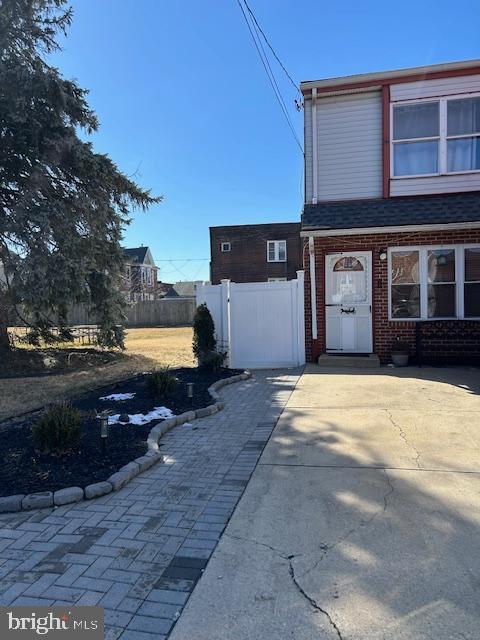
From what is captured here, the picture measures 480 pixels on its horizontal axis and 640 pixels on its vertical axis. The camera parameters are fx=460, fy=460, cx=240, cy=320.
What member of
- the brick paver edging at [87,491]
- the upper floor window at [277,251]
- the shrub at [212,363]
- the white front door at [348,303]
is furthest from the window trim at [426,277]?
the upper floor window at [277,251]

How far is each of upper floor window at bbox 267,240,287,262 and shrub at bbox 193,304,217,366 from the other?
74.2ft

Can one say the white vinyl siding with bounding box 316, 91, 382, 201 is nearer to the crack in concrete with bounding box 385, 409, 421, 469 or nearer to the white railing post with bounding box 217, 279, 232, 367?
the white railing post with bounding box 217, 279, 232, 367

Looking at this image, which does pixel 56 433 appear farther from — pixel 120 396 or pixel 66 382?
pixel 66 382

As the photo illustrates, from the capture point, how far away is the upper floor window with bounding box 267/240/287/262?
31.8 meters

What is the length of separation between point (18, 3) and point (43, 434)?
10.0 meters

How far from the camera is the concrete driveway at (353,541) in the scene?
225cm

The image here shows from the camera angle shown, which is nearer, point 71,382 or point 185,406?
point 185,406

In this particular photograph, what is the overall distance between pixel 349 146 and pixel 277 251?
2148 centimetres

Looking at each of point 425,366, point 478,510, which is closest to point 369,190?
point 425,366

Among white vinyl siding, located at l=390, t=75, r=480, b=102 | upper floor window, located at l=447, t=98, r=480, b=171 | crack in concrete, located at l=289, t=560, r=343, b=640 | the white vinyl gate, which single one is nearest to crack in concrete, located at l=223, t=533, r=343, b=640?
crack in concrete, located at l=289, t=560, r=343, b=640

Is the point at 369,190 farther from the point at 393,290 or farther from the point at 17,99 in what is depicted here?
Answer: the point at 17,99

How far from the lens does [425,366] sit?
9.52 meters

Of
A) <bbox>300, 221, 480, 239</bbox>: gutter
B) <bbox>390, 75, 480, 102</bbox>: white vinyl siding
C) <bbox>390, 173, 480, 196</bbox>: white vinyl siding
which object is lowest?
<bbox>300, 221, 480, 239</bbox>: gutter

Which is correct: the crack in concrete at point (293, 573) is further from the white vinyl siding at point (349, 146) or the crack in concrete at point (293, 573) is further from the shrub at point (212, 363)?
the white vinyl siding at point (349, 146)
